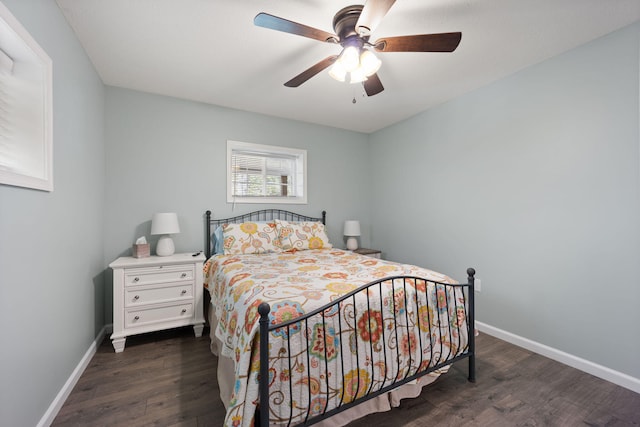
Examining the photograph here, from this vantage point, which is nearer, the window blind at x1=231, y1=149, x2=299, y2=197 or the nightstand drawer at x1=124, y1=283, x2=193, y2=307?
the nightstand drawer at x1=124, y1=283, x2=193, y2=307

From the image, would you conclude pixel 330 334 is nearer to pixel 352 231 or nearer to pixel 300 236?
pixel 300 236

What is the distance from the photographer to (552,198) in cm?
230

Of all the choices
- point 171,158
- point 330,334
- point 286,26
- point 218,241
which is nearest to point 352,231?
point 218,241

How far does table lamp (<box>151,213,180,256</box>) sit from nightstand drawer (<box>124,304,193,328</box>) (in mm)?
563

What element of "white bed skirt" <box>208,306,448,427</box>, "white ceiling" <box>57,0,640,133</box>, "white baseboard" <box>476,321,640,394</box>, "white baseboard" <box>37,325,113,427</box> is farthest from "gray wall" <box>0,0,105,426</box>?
"white baseboard" <box>476,321,640,394</box>

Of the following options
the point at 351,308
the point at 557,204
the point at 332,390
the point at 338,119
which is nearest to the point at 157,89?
the point at 338,119

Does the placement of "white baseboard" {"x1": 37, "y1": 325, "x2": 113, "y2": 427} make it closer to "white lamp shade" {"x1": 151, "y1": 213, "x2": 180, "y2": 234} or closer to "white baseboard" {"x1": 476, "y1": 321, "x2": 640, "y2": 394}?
"white lamp shade" {"x1": 151, "y1": 213, "x2": 180, "y2": 234}

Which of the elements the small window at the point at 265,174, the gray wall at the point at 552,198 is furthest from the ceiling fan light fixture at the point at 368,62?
the small window at the point at 265,174

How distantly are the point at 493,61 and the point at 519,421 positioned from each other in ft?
8.81

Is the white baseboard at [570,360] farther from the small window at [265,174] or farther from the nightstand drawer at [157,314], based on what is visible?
the nightstand drawer at [157,314]

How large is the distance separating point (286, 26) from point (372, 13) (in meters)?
0.47

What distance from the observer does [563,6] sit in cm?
175

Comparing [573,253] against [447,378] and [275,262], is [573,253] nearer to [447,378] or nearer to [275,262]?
[447,378]

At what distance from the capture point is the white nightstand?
2373 mm
